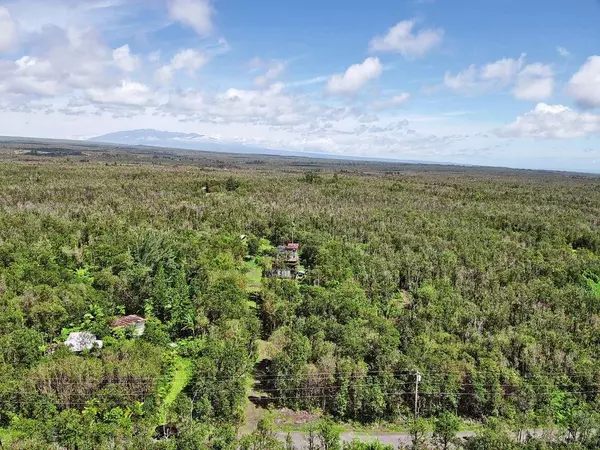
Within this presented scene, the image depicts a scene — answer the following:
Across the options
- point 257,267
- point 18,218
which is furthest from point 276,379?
point 18,218

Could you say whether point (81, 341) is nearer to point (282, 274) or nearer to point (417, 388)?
point (417, 388)

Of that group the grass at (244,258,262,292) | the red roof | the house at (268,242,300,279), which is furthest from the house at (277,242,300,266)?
the red roof

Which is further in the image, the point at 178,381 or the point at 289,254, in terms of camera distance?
the point at 289,254

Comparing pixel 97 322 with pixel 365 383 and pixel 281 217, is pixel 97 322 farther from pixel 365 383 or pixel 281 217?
pixel 281 217

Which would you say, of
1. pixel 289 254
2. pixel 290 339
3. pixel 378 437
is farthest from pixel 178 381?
pixel 289 254

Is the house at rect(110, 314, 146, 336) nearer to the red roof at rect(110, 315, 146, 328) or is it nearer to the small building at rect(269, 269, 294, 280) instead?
the red roof at rect(110, 315, 146, 328)
